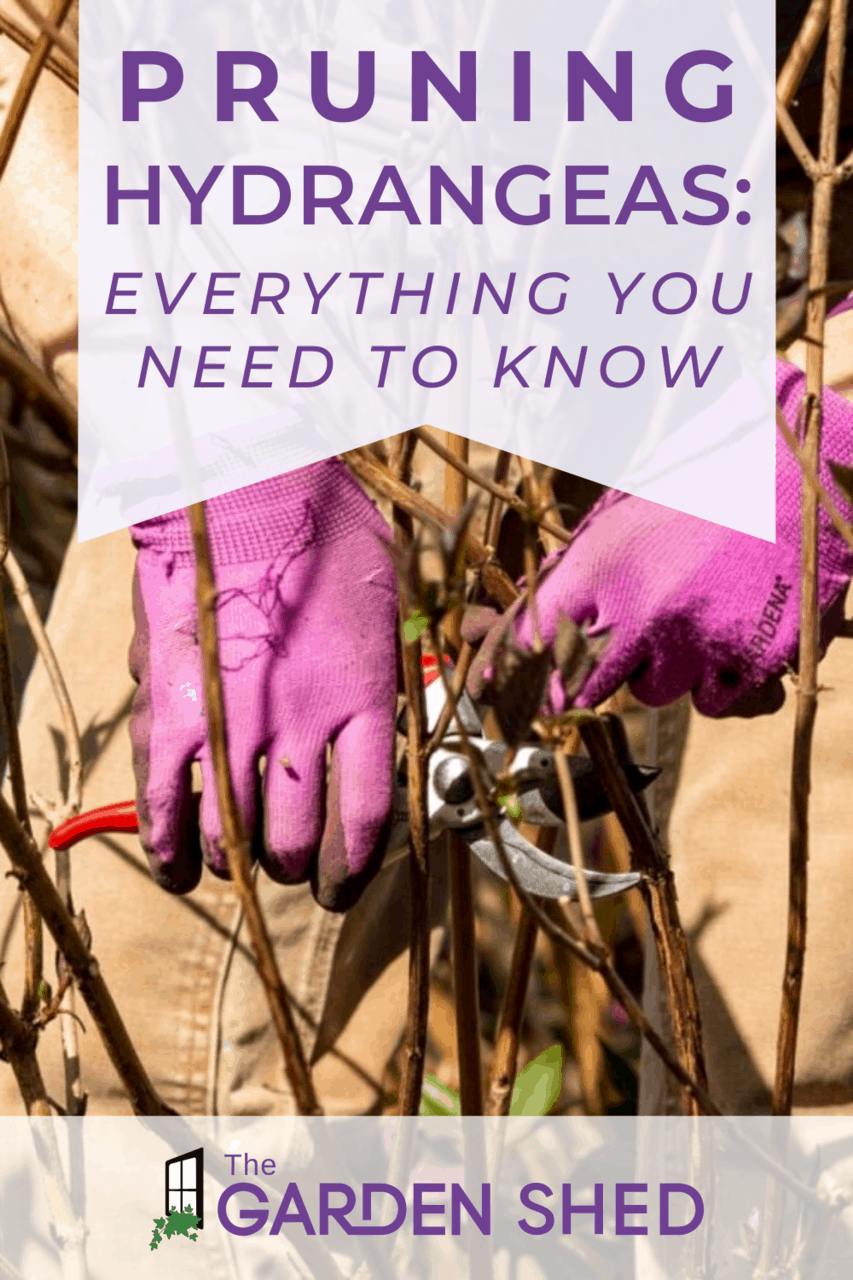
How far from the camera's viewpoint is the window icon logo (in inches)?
26.4

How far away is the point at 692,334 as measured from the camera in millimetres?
605

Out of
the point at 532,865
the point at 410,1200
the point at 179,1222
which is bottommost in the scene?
the point at 410,1200

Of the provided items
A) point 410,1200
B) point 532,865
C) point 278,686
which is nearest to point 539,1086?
point 532,865

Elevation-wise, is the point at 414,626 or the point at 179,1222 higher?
the point at 414,626

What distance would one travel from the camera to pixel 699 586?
67cm

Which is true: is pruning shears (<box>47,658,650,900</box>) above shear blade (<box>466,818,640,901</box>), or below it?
above

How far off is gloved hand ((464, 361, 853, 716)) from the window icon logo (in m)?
0.32

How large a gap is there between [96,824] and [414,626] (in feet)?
1.11

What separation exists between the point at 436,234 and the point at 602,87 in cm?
18

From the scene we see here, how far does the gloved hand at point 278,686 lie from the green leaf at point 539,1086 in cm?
13

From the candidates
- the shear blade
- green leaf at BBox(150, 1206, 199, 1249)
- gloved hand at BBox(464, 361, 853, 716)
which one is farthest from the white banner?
gloved hand at BBox(464, 361, 853, 716)

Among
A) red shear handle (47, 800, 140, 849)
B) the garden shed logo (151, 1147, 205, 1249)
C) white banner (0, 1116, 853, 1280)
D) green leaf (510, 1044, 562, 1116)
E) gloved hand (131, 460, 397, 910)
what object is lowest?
white banner (0, 1116, 853, 1280)

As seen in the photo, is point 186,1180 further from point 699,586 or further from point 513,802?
point 699,586

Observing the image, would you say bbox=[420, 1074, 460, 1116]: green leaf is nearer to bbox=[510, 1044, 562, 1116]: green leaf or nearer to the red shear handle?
bbox=[510, 1044, 562, 1116]: green leaf
